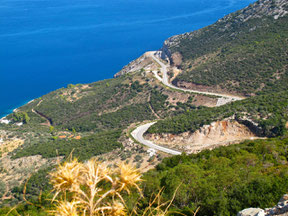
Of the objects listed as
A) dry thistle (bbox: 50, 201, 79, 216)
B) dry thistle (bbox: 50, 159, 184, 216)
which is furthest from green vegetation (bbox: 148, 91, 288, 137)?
dry thistle (bbox: 50, 201, 79, 216)

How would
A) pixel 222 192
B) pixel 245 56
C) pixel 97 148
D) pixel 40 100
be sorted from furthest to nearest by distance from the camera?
pixel 40 100 → pixel 245 56 → pixel 97 148 → pixel 222 192

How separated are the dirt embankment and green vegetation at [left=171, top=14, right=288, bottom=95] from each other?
17548mm

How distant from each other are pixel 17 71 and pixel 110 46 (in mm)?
43848

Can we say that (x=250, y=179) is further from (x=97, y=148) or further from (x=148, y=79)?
(x=148, y=79)

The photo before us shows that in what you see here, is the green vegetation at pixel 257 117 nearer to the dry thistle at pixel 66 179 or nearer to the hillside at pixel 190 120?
the hillside at pixel 190 120

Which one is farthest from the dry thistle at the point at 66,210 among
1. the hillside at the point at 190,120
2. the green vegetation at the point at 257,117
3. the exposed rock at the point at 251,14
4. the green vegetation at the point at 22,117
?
the exposed rock at the point at 251,14

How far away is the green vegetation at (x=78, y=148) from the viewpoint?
36.3 metres

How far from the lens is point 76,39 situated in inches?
5536

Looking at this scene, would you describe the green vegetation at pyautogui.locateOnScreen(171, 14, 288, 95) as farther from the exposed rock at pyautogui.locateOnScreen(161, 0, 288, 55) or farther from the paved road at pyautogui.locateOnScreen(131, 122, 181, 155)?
the paved road at pyautogui.locateOnScreen(131, 122, 181, 155)

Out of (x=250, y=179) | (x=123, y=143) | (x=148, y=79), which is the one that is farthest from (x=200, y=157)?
(x=148, y=79)

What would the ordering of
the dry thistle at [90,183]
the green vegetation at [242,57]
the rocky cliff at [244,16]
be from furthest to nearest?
the rocky cliff at [244,16] < the green vegetation at [242,57] < the dry thistle at [90,183]

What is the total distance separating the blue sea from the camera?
10438 cm

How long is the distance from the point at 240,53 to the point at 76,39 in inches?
3941

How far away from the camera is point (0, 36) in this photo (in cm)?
14525
